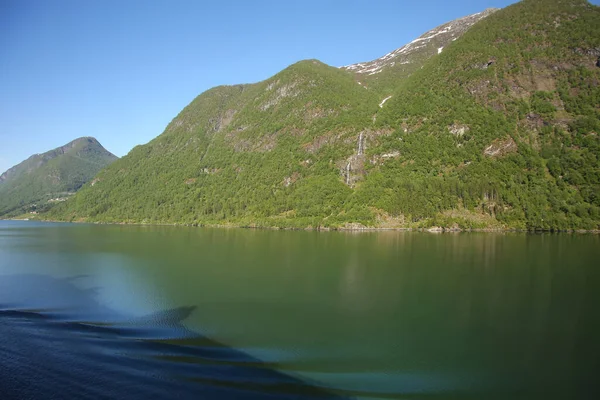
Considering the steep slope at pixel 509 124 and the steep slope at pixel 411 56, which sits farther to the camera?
the steep slope at pixel 411 56

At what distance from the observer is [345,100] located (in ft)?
468

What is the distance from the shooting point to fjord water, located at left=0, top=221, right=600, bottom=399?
11.8m

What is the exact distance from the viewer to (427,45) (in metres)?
182

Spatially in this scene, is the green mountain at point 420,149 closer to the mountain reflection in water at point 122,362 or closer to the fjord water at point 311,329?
the fjord water at point 311,329

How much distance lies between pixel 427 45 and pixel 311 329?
198m

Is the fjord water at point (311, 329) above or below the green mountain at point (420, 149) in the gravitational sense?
below

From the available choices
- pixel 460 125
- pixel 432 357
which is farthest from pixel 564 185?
pixel 432 357

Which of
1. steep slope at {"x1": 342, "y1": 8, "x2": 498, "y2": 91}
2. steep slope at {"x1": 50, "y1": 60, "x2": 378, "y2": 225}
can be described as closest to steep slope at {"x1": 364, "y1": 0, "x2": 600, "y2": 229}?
steep slope at {"x1": 50, "y1": 60, "x2": 378, "y2": 225}

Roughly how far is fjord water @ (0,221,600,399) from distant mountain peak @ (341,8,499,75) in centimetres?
16865

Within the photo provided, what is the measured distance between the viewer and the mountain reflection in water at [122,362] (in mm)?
10797

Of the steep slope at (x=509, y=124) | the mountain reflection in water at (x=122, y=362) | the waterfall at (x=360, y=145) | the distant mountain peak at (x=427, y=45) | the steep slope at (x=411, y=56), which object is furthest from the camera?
the distant mountain peak at (x=427, y=45)

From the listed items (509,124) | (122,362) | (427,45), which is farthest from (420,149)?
(122,362)

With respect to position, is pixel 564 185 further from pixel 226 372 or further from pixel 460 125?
pixel 226 372

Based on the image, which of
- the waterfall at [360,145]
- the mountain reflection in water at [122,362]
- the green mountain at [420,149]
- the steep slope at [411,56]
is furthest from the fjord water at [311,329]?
the steep slope at [411,56]
